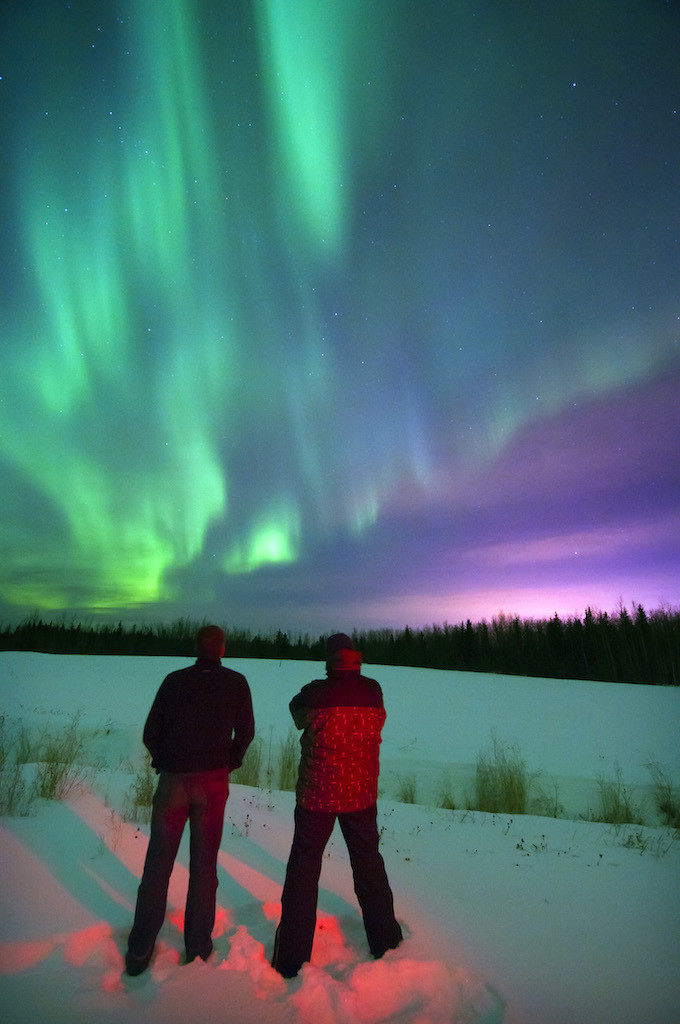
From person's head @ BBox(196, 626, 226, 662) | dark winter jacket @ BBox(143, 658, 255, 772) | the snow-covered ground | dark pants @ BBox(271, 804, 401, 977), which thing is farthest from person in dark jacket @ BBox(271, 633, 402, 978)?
person's head @ BBox(196, 626, 226, 662)

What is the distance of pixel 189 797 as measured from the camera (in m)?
3.65

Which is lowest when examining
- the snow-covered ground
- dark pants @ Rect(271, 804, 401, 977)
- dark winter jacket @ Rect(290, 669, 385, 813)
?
the snow-covered ground

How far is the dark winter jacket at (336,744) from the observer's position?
3.71m

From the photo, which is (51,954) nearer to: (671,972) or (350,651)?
(350,651)

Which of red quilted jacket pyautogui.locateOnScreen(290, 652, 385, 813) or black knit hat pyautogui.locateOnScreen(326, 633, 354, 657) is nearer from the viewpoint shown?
red quilted jacket pyautogui.locateOnScreen(290, 652, 385, 813)

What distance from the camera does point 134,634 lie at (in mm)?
66750

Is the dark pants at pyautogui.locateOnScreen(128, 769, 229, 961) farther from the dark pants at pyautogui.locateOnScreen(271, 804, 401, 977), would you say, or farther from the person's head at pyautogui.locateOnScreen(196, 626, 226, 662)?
the person's head at pyautogui.locateOnScreen(196, 626, 226, 662)

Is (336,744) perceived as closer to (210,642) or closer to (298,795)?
(298,795)

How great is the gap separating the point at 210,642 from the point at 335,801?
1384mm

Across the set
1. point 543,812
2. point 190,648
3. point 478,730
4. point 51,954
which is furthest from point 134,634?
point 51,954

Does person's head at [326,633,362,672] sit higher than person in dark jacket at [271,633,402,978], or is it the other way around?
person's head at [326,633,362,672]

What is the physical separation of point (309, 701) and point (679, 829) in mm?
7321

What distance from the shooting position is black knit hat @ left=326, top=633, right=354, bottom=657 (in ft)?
12.8

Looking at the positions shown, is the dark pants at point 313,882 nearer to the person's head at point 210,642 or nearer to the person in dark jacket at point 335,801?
the person in dark jacket at point 335,801
